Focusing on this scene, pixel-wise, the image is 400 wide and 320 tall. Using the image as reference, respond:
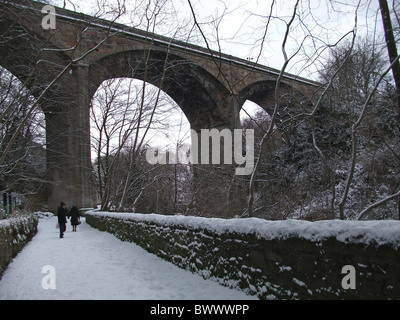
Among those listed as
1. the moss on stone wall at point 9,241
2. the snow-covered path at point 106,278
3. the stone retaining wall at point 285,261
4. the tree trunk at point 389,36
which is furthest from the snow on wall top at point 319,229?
the tree trunk at point 389,36

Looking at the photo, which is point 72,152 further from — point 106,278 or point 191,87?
point 106,278

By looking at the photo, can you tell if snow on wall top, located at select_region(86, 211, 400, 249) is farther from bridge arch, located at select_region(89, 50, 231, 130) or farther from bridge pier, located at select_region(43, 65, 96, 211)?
bridge arch, located at select_region(89, 50, 231, 130)

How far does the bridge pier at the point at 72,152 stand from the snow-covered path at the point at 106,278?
10.4 meters

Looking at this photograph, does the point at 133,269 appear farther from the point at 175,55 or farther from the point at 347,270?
the point at 175,55

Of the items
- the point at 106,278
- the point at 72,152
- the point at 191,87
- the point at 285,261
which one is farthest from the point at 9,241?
the point at 191,87

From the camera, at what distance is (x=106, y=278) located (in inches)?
172

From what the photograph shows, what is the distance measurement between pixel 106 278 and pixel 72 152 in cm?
1387

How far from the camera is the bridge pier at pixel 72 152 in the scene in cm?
1611

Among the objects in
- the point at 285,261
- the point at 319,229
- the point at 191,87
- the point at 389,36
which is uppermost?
the point at 191,87

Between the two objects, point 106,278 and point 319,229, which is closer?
point 319,229

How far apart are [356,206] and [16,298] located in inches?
415

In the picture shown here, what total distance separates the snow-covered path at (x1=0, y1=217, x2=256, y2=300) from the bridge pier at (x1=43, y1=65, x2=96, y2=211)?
10414mm

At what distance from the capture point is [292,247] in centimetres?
264

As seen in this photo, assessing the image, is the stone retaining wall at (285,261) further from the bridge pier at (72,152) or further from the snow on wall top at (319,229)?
the bridge pier at (72,152)
